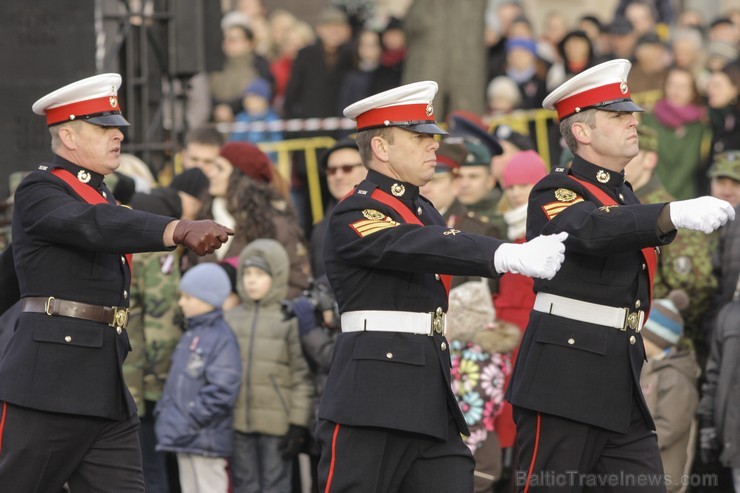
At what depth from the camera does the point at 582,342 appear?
20.5 ft

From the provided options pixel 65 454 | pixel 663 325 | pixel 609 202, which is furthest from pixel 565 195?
pixel 663 325

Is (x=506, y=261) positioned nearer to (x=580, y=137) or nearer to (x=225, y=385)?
(x=580, y=137)

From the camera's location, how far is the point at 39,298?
6.26 metres

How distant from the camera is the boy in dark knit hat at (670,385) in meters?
8.34

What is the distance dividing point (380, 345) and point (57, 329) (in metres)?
1.34

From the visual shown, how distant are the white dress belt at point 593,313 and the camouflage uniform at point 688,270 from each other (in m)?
2.32

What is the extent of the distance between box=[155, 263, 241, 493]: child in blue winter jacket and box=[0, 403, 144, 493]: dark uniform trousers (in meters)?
2.11

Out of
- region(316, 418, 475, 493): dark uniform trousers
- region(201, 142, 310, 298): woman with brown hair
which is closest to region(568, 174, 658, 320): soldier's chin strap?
region(316, 418, 475, 493): dark uniform trousers

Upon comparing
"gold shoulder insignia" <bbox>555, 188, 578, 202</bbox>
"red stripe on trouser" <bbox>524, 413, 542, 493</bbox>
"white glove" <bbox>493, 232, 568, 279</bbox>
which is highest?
"gold shoulder insignia" <bbox>555, 188, 578, 202</bbox>

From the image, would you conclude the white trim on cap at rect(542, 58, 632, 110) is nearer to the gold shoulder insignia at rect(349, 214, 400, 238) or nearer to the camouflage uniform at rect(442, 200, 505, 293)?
the gold shoulder insignia at rect(349, 214, 400, 238)

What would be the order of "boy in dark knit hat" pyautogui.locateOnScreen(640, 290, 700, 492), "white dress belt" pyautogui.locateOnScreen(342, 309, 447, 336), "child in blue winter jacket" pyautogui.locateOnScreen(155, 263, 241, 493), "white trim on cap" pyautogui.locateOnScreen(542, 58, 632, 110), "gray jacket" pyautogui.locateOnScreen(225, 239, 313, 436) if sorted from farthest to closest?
"gray jacket" pyautogui.locateOnScreen(225, 239, 313, 436) < "child in blue winter jacket" pyautogui.locateOnScreen(155, 263, 241, 493) < "boy in dark knit hat" pyautogui.locateOnScreen(640, 290, 700, 492) < "white trim on cap" pyautogui.locateOnScreen(542, 58, 632, 110) < "white dress belt" pyautogui.locateOnScreen(342, 309, 447, 336)

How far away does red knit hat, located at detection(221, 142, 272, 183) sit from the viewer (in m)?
10.2

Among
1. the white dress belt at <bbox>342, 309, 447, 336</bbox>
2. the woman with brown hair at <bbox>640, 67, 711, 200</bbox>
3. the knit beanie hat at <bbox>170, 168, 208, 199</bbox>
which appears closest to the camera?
the white dress belt at <bbox>342, 309, 447, 336</bbox>

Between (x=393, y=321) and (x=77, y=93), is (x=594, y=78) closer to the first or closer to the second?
(x=393, y=321)
